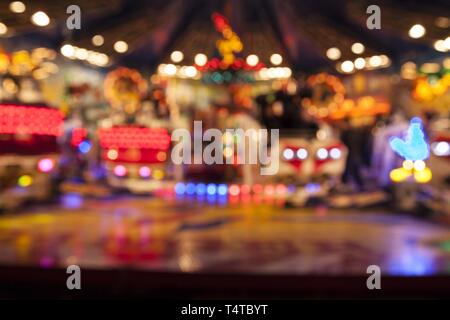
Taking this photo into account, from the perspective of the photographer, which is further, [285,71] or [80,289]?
[285,71]

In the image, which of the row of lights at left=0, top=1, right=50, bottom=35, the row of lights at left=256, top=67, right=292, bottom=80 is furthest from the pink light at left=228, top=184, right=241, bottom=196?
the row of lights at left=256, top=67, right=292, bottom=80

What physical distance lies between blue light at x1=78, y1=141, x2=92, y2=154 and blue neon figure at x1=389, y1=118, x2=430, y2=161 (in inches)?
167

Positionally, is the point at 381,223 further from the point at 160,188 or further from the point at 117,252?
the point at 160,188

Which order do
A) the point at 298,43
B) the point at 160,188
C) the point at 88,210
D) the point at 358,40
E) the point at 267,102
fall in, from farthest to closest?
1. the point at 298,43
2. the point at 358,40
3. the point at 160,188
4. the point at 267,102
5. the point at 88,210

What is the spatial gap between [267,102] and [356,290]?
3.27 metres

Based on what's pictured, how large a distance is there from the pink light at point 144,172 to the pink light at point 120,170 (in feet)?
0.65

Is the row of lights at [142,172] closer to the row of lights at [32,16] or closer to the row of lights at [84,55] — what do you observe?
the row of lights at [32,16]

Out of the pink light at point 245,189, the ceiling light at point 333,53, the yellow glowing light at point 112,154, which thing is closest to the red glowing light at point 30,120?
the yellow glowing light at point 112,154

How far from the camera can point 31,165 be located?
511cm

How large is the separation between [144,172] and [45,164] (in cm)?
121

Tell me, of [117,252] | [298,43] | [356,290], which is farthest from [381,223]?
[298,43]

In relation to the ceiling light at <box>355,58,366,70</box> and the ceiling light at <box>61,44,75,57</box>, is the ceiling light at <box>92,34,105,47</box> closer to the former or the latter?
the ceiling light at <box>61,44,75,57</box>
